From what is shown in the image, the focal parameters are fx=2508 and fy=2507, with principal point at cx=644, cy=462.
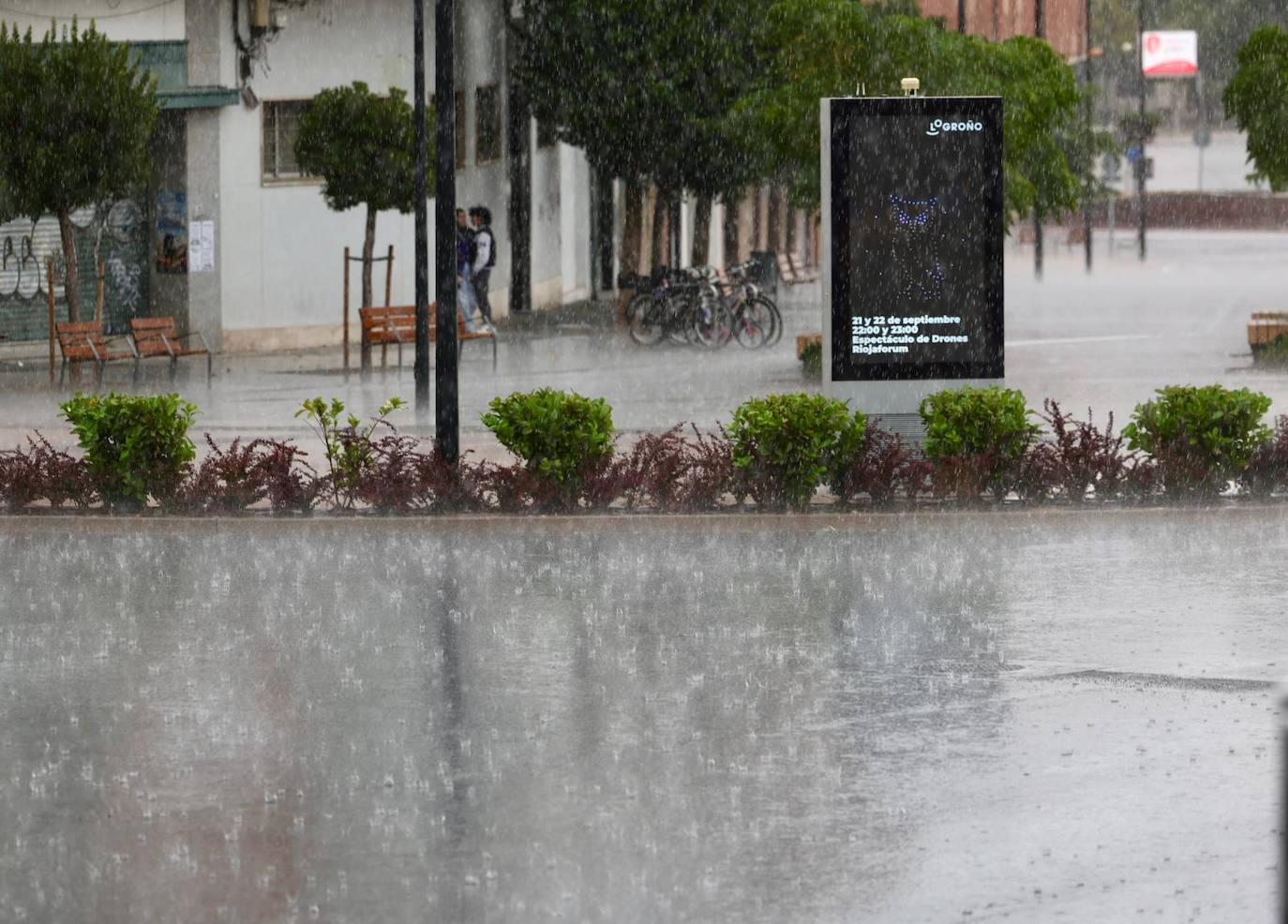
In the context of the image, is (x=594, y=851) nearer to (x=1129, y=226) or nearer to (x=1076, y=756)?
(x=1076, y=756)

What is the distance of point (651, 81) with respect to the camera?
1403 inches

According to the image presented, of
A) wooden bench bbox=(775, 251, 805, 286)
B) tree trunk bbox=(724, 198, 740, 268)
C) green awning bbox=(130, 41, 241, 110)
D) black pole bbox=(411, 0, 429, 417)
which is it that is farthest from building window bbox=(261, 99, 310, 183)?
wooden bench bbox=(775, 251, 805, 286)

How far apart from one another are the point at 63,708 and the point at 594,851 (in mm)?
3120

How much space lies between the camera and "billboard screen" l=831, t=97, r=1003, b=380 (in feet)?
55.3

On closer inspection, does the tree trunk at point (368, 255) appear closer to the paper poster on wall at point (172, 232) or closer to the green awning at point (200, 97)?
the green awning at point (200, 97)

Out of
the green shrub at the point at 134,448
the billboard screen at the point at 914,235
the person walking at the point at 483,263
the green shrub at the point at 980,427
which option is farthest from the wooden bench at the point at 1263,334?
the green shrub at the point at 134,448

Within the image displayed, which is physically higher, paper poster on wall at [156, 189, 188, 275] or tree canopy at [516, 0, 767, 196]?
tree canopy at [516, 0, 767, 196]

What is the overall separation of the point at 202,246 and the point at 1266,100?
13019 mm

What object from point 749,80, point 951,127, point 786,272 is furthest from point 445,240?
point 786,272

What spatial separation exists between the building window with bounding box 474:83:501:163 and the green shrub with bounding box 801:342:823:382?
1257cm

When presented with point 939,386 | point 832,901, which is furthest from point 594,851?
point 939,386

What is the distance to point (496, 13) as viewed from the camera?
39.1 meters

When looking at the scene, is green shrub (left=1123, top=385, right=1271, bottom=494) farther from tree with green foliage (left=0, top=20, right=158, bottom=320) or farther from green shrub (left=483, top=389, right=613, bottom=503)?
tree with green foliage (left=0, top=20, right=158, bottom=320)

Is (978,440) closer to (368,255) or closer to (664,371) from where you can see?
(664,371)
